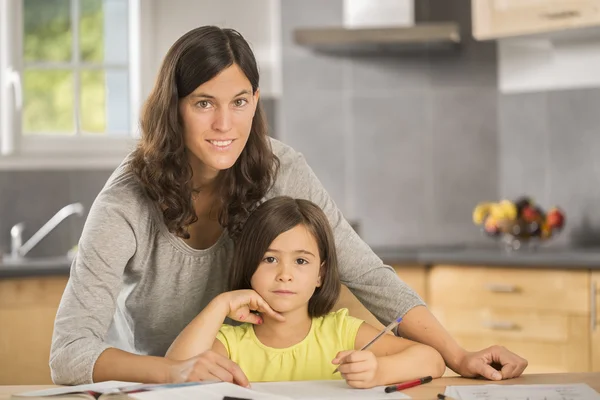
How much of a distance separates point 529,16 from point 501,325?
118 centimetres

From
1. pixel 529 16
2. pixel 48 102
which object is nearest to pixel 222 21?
pixel 48 102

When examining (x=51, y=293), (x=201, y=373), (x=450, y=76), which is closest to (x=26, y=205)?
(x=51, y=293)

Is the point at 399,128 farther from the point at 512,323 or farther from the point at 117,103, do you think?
the point at 117,103

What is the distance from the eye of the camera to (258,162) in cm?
202

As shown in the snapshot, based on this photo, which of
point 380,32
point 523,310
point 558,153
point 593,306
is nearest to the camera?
point 593,306

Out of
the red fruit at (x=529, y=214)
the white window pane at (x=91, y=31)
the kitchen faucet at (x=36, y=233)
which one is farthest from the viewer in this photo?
the white window pane at (x=91, y=31)

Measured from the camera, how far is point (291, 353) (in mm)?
1929

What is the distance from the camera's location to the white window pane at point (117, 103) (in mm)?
4207

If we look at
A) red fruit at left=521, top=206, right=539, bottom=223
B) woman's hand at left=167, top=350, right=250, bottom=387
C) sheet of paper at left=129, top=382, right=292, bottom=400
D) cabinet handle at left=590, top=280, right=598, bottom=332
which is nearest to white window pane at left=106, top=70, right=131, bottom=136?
red fruit at left=521, top=206, right=539, bottom=223

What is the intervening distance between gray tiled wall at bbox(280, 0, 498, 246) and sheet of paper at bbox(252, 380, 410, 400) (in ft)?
8.27

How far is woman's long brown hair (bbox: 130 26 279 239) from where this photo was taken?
1861 millimetres

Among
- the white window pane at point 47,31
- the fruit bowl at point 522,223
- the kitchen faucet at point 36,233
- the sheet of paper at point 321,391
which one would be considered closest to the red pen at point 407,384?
the sheet of paper at point 321,391

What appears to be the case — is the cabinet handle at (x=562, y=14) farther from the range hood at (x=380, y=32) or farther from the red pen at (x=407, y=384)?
the red pen at (x=407, y=384)

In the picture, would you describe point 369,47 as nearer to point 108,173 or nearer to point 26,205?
point 108,173
